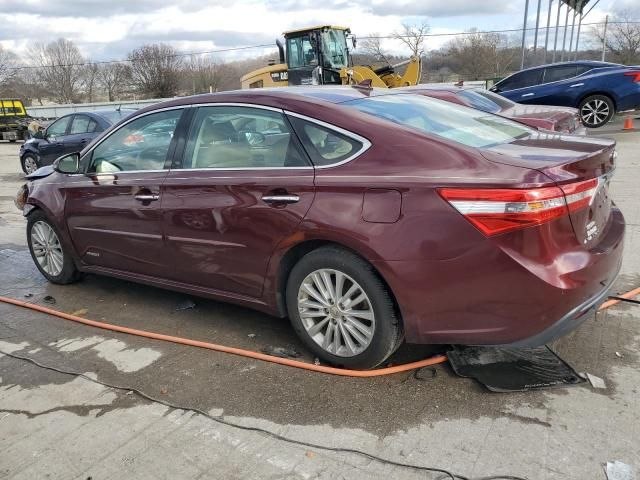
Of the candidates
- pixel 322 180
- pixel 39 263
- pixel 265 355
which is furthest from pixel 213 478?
pixel 39 263

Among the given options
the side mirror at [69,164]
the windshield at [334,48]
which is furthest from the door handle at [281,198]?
the windshield at [334,48]

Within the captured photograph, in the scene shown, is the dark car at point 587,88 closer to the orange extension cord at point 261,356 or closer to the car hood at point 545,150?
the car hood at point 545,150

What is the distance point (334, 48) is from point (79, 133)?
9252mm

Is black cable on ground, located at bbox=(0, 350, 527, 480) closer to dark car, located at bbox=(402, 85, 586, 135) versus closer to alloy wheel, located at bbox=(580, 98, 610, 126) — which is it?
dark car, located at bbox=(402, 85, 586, 135)

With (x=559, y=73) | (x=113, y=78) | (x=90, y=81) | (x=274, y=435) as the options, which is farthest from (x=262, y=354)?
(x=90, y=81)

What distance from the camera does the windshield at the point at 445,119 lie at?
3.27m

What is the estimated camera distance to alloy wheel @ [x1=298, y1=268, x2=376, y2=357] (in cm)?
313

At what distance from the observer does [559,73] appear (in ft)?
46.7

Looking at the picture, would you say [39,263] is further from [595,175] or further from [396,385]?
[595,175]

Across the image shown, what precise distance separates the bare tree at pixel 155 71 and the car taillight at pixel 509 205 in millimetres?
64790

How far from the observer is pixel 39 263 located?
538 cm

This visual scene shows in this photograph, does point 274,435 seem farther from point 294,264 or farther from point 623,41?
point 623,41

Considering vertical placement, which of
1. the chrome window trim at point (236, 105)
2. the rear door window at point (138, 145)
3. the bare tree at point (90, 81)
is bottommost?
the bare tree at point (90, 81)

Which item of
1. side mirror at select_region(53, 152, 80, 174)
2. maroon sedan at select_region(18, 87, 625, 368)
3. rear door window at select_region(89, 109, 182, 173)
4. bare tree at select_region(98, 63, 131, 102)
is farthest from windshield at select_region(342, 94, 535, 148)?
bare tree at select_region(98, 63, 131, 102)
